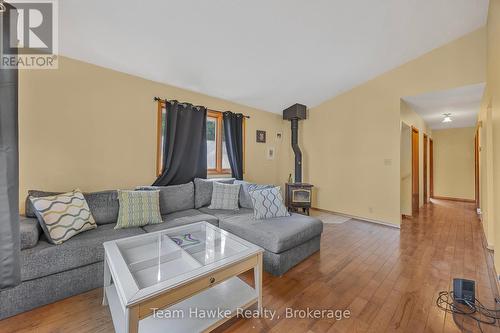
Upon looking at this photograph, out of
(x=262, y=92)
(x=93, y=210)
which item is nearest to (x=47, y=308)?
(x=93, y=210)

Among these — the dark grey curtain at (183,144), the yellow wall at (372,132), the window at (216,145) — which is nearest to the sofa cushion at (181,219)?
the dark grey curtain at (183,144)

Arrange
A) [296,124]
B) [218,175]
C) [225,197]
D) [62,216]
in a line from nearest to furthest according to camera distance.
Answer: [62,216] → [225,197] → [218,175] → [296,124]

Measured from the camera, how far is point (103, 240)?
6.40 feet

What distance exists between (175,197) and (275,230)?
1504 mm

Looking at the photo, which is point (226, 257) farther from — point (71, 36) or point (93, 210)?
point (71, 36)

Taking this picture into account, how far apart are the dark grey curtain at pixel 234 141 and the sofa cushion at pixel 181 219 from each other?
4.41ft

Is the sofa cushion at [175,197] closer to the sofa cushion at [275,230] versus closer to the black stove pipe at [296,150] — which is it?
the sofa cushion at [275,230]

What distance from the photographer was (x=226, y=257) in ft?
5.11

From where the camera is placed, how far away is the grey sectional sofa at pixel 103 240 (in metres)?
1.62

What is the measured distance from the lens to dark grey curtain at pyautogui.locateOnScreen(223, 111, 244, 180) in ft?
13.2

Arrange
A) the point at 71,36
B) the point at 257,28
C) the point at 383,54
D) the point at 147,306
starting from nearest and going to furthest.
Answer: the point at 147,306 → the point at 71,36 → the point at 257,28 → the point at 383,54

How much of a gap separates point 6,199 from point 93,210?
A: 1.15m

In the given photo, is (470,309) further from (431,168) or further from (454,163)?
(454,163)

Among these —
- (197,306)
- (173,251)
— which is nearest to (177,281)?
(197,306)
